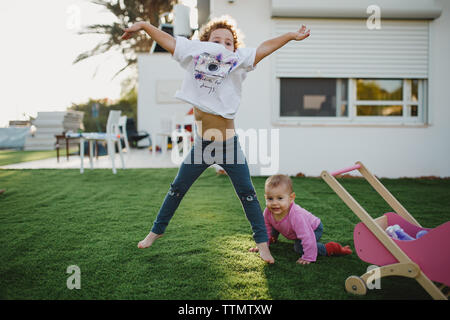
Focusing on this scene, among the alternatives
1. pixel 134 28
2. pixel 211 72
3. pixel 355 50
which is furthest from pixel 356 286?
pixel 355 50

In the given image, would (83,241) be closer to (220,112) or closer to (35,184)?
(220,112)

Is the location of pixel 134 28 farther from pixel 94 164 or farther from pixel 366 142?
pixel 94 164

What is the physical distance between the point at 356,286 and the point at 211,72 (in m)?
1.39

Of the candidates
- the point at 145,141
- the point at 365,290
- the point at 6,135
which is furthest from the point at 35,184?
the point at 6,135

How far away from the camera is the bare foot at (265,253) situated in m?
2.15

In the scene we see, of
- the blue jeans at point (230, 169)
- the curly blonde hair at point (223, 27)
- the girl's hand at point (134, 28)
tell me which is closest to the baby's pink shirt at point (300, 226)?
the blue jeans at point (230, 169)

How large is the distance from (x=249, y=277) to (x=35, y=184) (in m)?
4.50

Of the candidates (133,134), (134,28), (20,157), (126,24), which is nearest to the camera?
(134,28)

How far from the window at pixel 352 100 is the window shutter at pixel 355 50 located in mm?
218

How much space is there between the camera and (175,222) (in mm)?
3123

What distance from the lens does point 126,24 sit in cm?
1738

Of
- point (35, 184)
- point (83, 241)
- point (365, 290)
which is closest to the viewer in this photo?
point (365, 290)

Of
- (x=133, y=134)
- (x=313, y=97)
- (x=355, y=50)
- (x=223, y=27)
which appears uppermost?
(x=355, y=50)

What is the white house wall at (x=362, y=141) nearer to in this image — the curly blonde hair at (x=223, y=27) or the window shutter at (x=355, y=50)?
the window shutter at (x=355, y=50)
